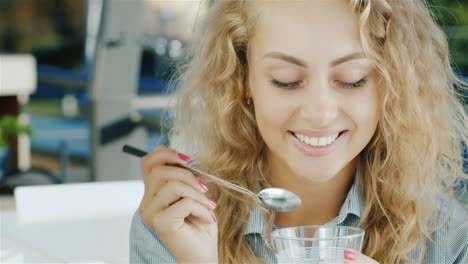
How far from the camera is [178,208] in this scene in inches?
44.5

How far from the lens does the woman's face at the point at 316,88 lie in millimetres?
1105

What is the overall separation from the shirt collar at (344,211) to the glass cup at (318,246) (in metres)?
0.27

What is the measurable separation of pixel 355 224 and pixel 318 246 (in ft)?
1.20

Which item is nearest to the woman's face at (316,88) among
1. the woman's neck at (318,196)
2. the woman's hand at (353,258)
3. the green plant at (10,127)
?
the woman's neck at (318,196)

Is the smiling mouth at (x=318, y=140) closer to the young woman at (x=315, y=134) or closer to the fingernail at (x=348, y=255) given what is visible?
the young woman at (x=315, y=134)

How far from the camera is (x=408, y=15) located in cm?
121

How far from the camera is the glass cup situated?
3.03ft

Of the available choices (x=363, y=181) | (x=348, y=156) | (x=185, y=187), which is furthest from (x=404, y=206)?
(x=185, y=187)

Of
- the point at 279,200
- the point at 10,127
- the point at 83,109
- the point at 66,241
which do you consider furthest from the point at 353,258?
the point at 83,109

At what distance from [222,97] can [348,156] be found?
0.29 metres

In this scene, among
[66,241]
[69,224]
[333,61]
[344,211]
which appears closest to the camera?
[333,61]

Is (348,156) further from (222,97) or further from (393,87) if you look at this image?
(222,97)

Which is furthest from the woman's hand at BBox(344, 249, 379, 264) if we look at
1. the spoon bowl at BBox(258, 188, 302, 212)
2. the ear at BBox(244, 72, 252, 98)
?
the ear at BBox(244, 72, 252, 98)

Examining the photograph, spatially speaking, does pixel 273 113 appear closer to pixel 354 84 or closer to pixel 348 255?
pixel 354 84
